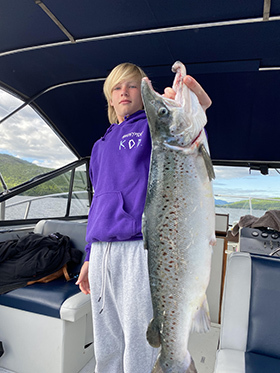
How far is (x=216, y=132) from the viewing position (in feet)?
12.2

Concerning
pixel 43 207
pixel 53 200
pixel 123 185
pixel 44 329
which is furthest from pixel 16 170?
pixel 123 185

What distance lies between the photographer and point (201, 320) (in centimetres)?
92

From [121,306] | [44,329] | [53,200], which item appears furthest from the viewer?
[53,200]

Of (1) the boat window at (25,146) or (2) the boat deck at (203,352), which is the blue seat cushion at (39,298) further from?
(1) the boat window at (25,146)

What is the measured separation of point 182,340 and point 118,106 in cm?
101

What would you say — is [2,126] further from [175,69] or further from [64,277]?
[175,69]

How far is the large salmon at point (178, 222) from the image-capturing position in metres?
0.87

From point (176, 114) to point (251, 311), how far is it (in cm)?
136

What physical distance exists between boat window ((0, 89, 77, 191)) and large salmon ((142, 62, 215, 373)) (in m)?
3.13

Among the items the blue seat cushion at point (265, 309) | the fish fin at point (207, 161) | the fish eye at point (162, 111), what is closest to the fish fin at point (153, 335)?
the fish fin at point (207, 161)

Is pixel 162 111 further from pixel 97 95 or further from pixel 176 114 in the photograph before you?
pixel 97 95

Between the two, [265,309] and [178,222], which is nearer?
[178,222]

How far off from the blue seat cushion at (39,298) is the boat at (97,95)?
0.05 feet

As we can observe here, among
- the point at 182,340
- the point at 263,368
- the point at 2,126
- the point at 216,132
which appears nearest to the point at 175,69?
the point at 182,340
